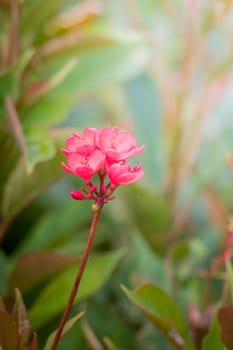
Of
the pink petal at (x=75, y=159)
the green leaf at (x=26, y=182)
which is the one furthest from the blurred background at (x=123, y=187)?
the pink petal at (x=75, y=159)

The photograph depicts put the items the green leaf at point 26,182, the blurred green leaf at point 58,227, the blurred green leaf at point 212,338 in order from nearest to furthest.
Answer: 1. the blurred green leaf at point 212,338
2. the green leaf at point 26,182
3. the blurred green leaf at point 58,227

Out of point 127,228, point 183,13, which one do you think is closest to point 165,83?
point 183,13

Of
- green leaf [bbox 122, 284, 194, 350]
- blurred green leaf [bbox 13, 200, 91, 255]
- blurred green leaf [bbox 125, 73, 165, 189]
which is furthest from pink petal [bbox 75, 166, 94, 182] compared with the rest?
blurred green leaf [bbox 125, 73, 165, 189]

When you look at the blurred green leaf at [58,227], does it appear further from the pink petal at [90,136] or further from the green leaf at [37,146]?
the pink petal at [90,136]

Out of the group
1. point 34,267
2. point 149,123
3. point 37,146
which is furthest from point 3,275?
point 149,123

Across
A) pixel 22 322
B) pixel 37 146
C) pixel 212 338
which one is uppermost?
pixel 37 146

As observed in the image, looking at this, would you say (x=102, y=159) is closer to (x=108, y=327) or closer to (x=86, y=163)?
(x=86, y=163)

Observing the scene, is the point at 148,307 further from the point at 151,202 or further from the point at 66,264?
the point at 151,202
